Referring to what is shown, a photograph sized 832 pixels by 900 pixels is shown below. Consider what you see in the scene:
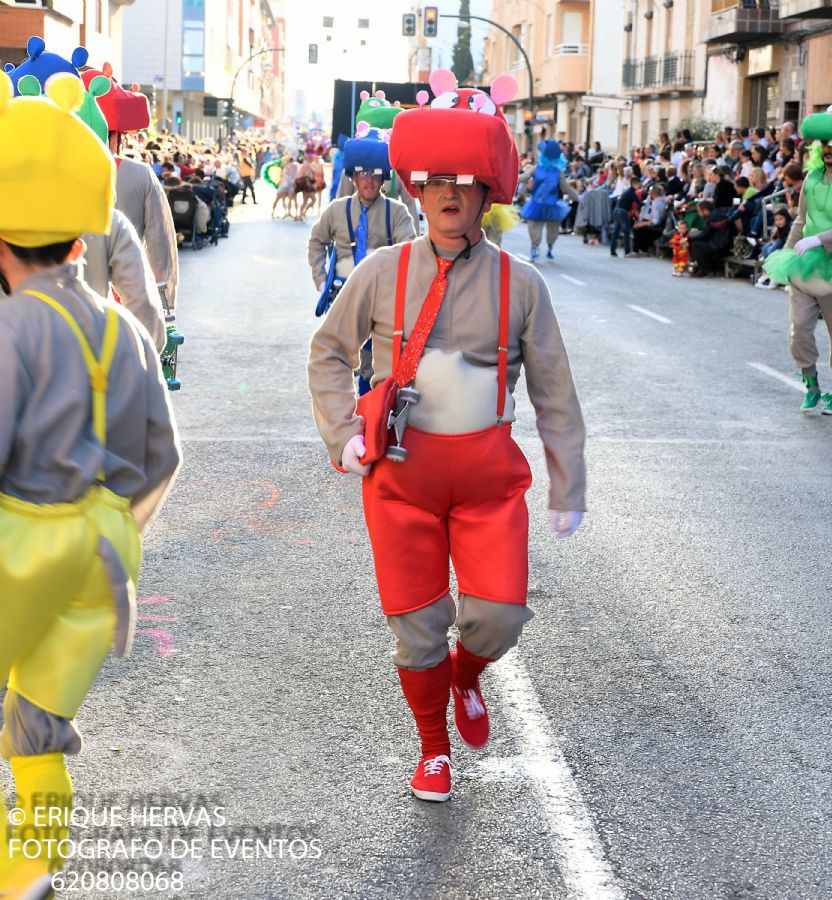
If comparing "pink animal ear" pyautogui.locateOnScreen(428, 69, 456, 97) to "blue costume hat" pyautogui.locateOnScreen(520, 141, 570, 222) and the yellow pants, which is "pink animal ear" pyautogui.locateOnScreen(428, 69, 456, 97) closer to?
the yellow pants

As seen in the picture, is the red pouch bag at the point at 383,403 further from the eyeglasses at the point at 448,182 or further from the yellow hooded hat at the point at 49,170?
the yellow hooded hat at the point at 49,170

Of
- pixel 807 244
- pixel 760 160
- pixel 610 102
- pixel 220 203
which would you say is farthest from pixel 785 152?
pixel 610 102

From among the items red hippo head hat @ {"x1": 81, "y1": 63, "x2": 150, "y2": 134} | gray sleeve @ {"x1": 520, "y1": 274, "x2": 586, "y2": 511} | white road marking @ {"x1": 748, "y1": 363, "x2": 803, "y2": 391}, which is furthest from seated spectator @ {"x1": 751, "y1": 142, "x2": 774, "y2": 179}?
gray sleeve @ {"x1": 520, "y1": 274, "x2": 586, "y2": 511}

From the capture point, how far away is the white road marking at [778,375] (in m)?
12.2

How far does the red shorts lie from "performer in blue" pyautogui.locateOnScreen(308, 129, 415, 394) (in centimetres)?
524

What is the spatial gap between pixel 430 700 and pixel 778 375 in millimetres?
9216

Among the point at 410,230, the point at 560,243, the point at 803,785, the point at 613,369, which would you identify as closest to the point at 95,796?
the point at 803,785

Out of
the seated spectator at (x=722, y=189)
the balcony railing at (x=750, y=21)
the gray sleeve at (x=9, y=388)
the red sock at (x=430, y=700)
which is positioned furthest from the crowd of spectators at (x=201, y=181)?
the gray sleeve at (x=9, y=388)

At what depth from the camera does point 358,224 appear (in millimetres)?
9625

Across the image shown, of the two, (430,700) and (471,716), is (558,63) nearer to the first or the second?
(471,716)

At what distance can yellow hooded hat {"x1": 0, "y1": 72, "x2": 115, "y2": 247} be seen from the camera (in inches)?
122

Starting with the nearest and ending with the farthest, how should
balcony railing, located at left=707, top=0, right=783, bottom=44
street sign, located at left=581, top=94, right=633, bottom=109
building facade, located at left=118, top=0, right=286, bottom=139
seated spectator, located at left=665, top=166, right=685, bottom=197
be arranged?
seated spectator, located at left=665, top=166, right=685, bottom=197 < street sign, located at left=581, top=94, right=633, bottom=109 < balcony railing, located at left=707, top=0, right=783, bottom=44 < building facade, located at left=118, top=0, right=286, bottom=139

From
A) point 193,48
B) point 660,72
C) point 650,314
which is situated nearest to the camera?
point 650,314

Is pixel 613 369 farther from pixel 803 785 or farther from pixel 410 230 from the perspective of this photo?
pixel 803 785
